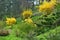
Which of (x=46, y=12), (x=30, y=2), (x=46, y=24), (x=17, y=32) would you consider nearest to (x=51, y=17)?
(x=46, y=24)

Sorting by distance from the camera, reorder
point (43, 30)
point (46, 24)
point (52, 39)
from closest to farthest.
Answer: point (52, 39) → point (43, 30) → point (46, 24)

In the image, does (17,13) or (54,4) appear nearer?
(54,4)

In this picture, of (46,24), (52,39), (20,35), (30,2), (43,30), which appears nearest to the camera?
(52,39)

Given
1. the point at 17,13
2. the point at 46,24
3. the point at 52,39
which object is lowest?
the point at 17,13

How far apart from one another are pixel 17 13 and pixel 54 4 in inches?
368

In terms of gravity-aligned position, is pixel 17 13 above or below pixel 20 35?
below

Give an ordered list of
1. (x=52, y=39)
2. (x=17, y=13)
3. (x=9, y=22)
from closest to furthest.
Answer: (x=52, y=39)
(x=9, y=22)
(x=17, y=13)

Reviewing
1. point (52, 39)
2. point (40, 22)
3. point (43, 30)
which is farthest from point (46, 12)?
point (52, 39)

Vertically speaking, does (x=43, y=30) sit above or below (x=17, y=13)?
above

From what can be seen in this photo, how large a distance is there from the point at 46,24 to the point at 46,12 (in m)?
3.89

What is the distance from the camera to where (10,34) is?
62.5 feet

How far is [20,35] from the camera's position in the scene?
1741 cm

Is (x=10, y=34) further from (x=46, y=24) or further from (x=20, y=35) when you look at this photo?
(x=46, y=24)

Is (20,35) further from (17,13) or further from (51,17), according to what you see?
(17,13)
